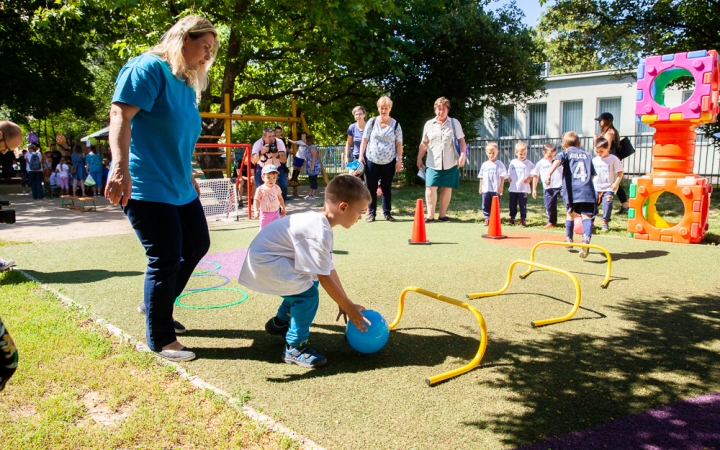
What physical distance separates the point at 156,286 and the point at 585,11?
51.7 feet

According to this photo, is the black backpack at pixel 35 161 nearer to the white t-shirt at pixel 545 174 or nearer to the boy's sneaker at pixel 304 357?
the white t-shirt at pixel 545 174

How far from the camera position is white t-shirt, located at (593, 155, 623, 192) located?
9.80m

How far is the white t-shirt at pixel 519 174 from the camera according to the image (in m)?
10.5

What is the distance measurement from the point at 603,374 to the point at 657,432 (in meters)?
0.77

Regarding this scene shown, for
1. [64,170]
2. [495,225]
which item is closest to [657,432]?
[495,225]

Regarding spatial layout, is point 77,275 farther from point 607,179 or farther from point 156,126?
point 607,179

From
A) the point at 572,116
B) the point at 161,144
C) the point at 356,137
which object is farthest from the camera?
the point at 572,116

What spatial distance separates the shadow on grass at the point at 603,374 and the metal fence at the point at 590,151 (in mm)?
16795

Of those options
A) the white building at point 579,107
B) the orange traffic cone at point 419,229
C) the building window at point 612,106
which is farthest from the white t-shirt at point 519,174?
the building window at point 612,106

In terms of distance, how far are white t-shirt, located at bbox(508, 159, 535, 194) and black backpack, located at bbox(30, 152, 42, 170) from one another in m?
15.2

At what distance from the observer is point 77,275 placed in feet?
21.3

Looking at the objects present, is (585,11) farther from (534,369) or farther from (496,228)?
(534,369)

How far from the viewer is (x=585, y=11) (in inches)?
625

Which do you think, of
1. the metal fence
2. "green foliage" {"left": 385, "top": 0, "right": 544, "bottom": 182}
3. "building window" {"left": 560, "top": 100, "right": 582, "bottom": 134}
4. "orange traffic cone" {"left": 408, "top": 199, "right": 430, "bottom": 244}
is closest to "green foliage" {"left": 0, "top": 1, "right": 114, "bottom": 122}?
"green foliage" {"left": 385, "top": 0, "right": 544, "bottom": 182}
